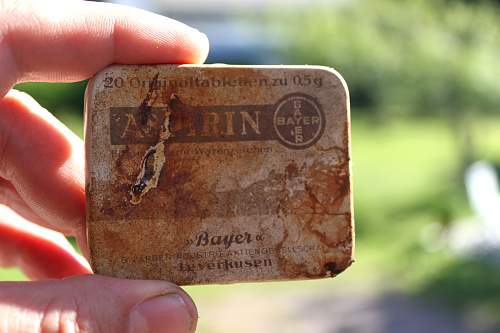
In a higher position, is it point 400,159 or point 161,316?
point 161,316

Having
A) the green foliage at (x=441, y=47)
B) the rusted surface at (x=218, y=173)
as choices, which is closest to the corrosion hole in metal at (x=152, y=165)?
the rusted surface at (x=218, y=173)

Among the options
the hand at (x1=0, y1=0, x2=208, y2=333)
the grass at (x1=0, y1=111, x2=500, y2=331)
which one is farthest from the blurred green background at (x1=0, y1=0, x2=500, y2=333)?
the hand at (x1=0, y1=0, x2=208, y2=333)

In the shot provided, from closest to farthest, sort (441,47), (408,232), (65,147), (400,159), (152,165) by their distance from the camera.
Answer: (152,165), (65,147), (408,232), (441,47), (400,159)

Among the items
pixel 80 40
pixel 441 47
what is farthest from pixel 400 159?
pixel 80 40

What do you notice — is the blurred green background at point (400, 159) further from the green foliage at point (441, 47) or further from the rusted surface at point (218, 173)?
the rusted surface at point (218, 173)

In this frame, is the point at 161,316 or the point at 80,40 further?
the point at 80,40

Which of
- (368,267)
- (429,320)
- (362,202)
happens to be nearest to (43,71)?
(429,320)

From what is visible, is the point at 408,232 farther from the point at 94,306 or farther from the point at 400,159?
the point at 94,306
